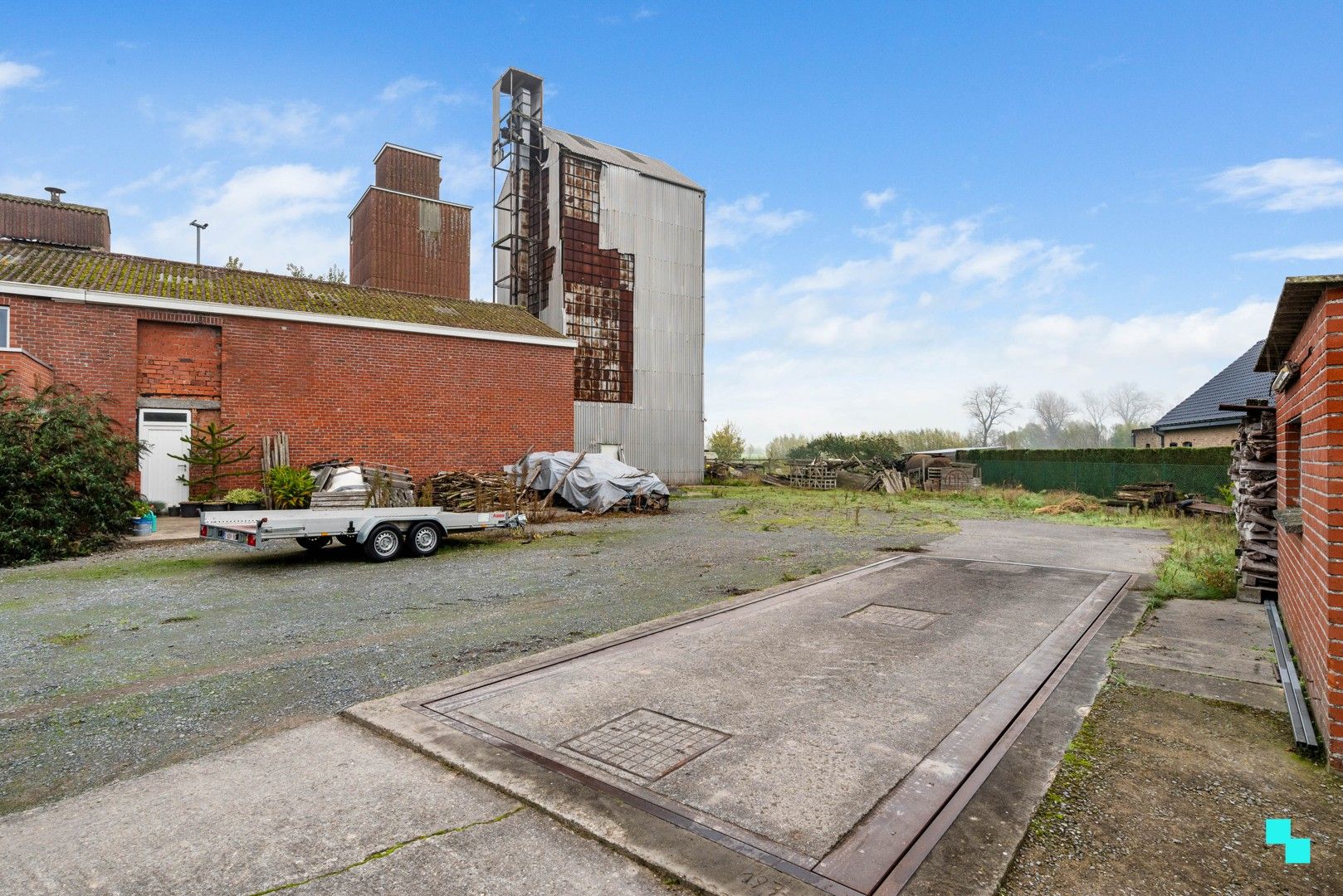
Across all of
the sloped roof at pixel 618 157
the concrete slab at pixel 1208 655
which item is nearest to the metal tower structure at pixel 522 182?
the sloped roof at pixel 618 157

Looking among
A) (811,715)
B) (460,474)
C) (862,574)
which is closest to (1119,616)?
(862,574)

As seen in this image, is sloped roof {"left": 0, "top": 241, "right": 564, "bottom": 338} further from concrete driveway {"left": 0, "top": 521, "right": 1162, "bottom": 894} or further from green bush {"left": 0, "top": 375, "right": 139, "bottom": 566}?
concrete driveway {"left": 0, "top": 521, "right": 1162, "bottom": 894}

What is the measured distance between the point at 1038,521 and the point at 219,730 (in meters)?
20.1

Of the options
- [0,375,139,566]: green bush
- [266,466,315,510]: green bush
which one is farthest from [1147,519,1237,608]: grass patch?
[266,466,315,510]: green bush

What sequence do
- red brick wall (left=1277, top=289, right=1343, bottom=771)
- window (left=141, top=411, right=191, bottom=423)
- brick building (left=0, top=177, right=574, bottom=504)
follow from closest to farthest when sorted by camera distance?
red brick wall (left=1277, top=289, right=1343, bottom=771) → brick building (left=0, top=177, right=574, bottom=504) → window (left=141, top=411, right=191, bottom=423)

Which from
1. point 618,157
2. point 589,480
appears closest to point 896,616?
point 589,480

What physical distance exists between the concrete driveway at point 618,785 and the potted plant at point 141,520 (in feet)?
39.0

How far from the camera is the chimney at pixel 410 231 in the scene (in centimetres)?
2942

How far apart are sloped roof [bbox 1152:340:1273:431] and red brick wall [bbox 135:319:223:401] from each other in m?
33.6

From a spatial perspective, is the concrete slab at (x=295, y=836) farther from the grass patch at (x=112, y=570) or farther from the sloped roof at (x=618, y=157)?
the sloped roof at (x=618, y=157)

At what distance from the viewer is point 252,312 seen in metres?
17.8

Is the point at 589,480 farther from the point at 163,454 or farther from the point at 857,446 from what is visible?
the point at 857,446

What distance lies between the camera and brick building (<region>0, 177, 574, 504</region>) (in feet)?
51.8

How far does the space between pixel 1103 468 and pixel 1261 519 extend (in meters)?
22.1
